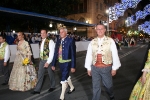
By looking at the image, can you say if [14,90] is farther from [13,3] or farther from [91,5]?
[91,5]

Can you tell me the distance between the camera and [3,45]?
826 cm

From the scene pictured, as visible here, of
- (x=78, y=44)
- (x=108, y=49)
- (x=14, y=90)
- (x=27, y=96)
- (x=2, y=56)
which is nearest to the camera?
(x=108, y=49)

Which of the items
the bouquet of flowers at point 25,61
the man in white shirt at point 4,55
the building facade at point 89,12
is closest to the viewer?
the bouquet of flowers at point 25,61

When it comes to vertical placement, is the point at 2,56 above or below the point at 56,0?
below

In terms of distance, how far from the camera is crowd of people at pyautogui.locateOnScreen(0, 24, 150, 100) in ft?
15.9

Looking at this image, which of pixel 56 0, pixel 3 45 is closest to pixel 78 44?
pixel 56 0

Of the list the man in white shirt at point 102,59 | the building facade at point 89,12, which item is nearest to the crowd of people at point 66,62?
the man in white shirt at point 102,59

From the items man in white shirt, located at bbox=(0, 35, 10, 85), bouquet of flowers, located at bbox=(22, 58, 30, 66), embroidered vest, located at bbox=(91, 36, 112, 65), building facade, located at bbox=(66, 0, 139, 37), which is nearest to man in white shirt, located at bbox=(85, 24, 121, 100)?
embroidered vest, located at bbox=(91, 36, 112, 65)

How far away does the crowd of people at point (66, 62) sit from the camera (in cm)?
484

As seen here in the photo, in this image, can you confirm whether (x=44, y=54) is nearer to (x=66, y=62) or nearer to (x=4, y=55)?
(x=66, y=62)

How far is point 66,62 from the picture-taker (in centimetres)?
596

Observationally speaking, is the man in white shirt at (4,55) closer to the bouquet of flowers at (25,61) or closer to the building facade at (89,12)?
the bouquet of flowers at (25,61)

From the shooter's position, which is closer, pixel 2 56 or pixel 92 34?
pixel 2 56

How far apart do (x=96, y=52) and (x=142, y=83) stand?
127cm
